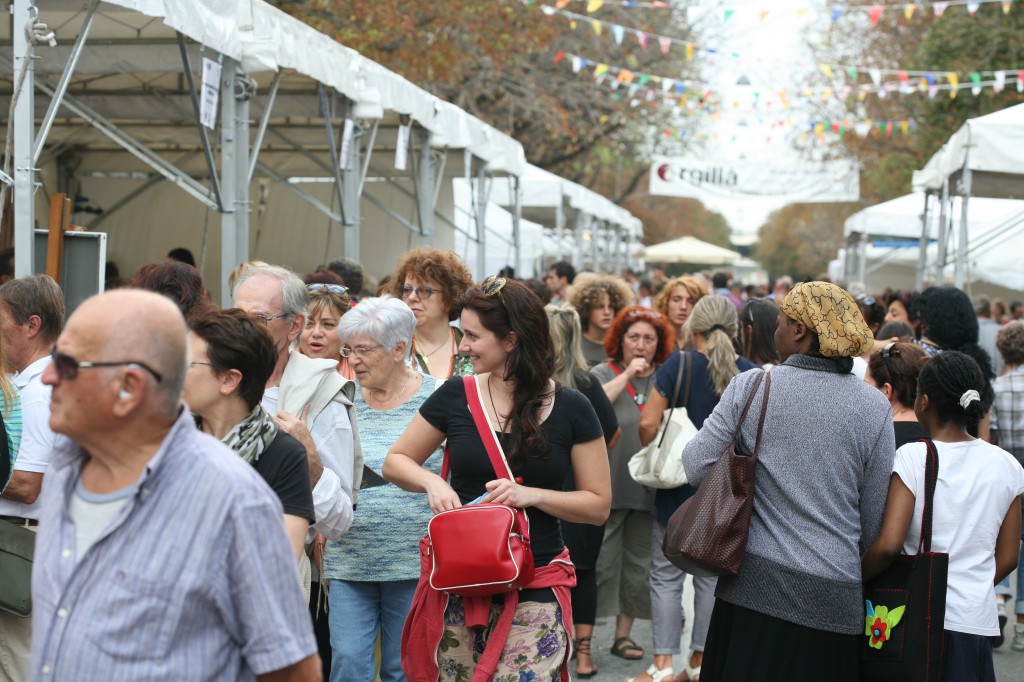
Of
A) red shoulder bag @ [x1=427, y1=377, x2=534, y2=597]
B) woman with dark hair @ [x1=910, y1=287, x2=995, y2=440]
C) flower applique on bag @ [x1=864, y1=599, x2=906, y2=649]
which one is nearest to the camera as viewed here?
red shoulder bag @ [x1=427, y1=377, x2=534, y2=597]

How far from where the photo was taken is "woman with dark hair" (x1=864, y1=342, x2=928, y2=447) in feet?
16.1

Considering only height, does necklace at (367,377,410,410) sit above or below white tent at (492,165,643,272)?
below

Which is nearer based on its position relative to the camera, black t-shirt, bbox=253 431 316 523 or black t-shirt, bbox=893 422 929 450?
black t-shirt, bbox=253 431 316 523

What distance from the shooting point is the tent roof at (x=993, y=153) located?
9.12 meters

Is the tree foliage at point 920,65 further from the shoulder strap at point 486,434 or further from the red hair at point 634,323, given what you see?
the shoulder strap at point 486,434

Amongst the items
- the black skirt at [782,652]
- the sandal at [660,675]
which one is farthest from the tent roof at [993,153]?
the black skirt at [782,652]

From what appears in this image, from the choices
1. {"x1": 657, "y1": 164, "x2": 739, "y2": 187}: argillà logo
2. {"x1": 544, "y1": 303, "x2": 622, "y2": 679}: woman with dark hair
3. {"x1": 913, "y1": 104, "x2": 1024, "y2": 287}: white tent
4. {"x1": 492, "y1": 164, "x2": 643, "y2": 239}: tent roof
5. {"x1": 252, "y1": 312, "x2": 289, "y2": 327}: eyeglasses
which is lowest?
{"x1": 544, "y1": 303, "x2": 622, "y2": 679}: woman with dark hair

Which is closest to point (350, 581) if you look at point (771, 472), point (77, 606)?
point (771, 472)

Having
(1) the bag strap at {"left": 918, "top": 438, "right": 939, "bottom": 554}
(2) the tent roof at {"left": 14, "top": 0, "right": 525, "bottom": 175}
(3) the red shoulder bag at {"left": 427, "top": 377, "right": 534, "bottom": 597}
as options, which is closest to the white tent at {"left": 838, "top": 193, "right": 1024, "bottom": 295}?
(2) the tent roof at {"left": 14, "top": 0, "right": 525, "bottom": 175}

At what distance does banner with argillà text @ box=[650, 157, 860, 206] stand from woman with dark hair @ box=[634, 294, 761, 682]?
24481 mm

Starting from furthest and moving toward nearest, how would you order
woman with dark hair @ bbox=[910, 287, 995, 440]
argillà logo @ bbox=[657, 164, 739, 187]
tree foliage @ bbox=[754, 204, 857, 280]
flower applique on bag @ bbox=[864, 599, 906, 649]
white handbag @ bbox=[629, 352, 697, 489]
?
tree foliage @ bbox=[754, 204, 857, 280], argillà logo @ bbox=[657, 164, 739, 187], woman with dark hair @ bbox=[910, 287, 995, 440], white handbag @ bbox=[629, 352, 697, 489], flower applique on bag @ bbox=[864, 599, 906, 649]

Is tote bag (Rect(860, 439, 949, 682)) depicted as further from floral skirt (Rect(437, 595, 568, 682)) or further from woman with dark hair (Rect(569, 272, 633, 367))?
woman with dark hair (Rect(569, 272, 633, 367))

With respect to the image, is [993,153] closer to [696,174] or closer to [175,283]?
[175,283]

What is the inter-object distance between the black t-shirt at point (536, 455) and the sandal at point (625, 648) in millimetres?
3026
